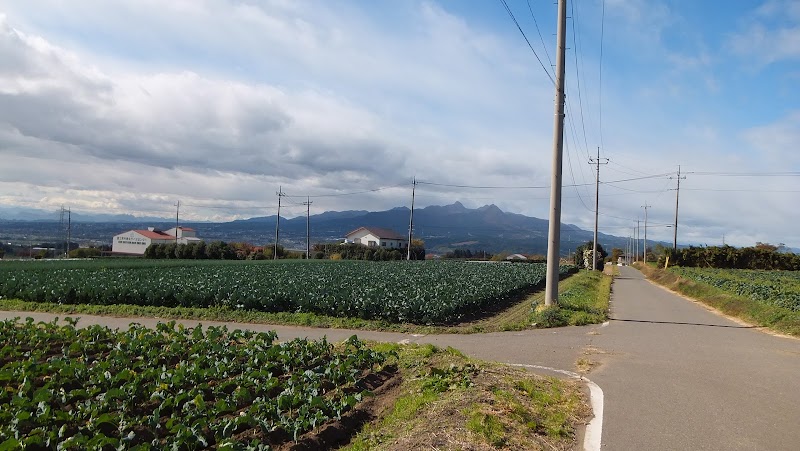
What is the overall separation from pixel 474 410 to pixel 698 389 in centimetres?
406

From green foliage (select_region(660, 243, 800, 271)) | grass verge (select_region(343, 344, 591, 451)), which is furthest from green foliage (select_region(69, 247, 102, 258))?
grass verge (select_region(343, 344, 591, 451))

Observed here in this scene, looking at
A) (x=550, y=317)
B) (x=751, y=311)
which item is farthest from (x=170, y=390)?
(x=751, y=311)

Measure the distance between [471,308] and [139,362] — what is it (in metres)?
12.9

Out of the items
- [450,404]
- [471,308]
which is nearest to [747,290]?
[471,308]

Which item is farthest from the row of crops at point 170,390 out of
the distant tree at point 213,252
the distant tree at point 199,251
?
the distant tree at point 213,252

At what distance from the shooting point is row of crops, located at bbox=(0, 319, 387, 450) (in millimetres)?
5168

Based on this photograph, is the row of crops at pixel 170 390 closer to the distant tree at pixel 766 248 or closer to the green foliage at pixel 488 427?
the green foliage at pixel 488 427

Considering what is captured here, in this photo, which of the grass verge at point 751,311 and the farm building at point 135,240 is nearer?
the grass verge at point 751,311

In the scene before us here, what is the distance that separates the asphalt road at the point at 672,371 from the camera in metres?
6.00

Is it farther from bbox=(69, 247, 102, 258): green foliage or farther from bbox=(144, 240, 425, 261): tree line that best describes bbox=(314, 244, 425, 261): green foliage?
bbox=(69, 247, 102, 258): green foliage

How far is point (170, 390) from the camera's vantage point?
6441mm

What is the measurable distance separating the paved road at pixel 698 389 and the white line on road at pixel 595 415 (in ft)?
0.29

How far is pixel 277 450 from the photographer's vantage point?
16.6 feet

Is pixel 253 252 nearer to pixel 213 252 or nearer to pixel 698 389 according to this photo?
pixel 213 252
